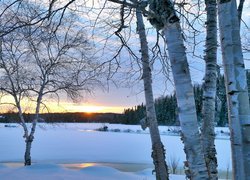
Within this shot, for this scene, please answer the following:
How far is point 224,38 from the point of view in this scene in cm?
360

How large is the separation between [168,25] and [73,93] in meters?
14.7

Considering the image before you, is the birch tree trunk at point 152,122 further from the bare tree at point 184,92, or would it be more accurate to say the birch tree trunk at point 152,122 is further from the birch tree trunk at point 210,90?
the bare tree at point 184,92

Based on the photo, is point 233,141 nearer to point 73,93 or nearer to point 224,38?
point 224,38

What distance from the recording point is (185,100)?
3754 mm

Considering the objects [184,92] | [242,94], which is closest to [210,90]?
[184,92]

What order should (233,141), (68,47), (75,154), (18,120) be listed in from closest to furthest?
(233,141), (68,47), (18,120), (75,154)

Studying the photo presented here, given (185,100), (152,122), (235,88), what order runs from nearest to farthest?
(235,88)
(185,100)
(152,122)

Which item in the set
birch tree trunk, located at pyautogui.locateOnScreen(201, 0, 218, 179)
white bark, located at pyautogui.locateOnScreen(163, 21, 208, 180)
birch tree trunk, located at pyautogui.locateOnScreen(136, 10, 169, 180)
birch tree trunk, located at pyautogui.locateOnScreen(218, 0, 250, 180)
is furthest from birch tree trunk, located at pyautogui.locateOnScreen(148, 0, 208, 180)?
birch tree trunk, located at pyautogui.locateOnScreen(136, 10, 169, 180)

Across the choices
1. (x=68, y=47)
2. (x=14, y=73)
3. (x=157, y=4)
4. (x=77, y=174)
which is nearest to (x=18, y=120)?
(x=14, y=73)

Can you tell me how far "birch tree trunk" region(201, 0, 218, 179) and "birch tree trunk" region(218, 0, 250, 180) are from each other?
2.70 m

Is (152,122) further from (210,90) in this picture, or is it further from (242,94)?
(242,94)

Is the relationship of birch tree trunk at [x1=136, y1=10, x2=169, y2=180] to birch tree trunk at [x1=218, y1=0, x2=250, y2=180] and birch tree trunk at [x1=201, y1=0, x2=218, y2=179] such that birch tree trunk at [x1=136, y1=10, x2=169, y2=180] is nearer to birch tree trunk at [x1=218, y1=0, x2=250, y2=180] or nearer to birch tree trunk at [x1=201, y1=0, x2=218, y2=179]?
birch tree trunk at [x1=201, y1=0, x2=218, y2=179]

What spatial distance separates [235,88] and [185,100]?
0.46 meters

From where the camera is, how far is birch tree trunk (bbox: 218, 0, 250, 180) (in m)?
3.47
